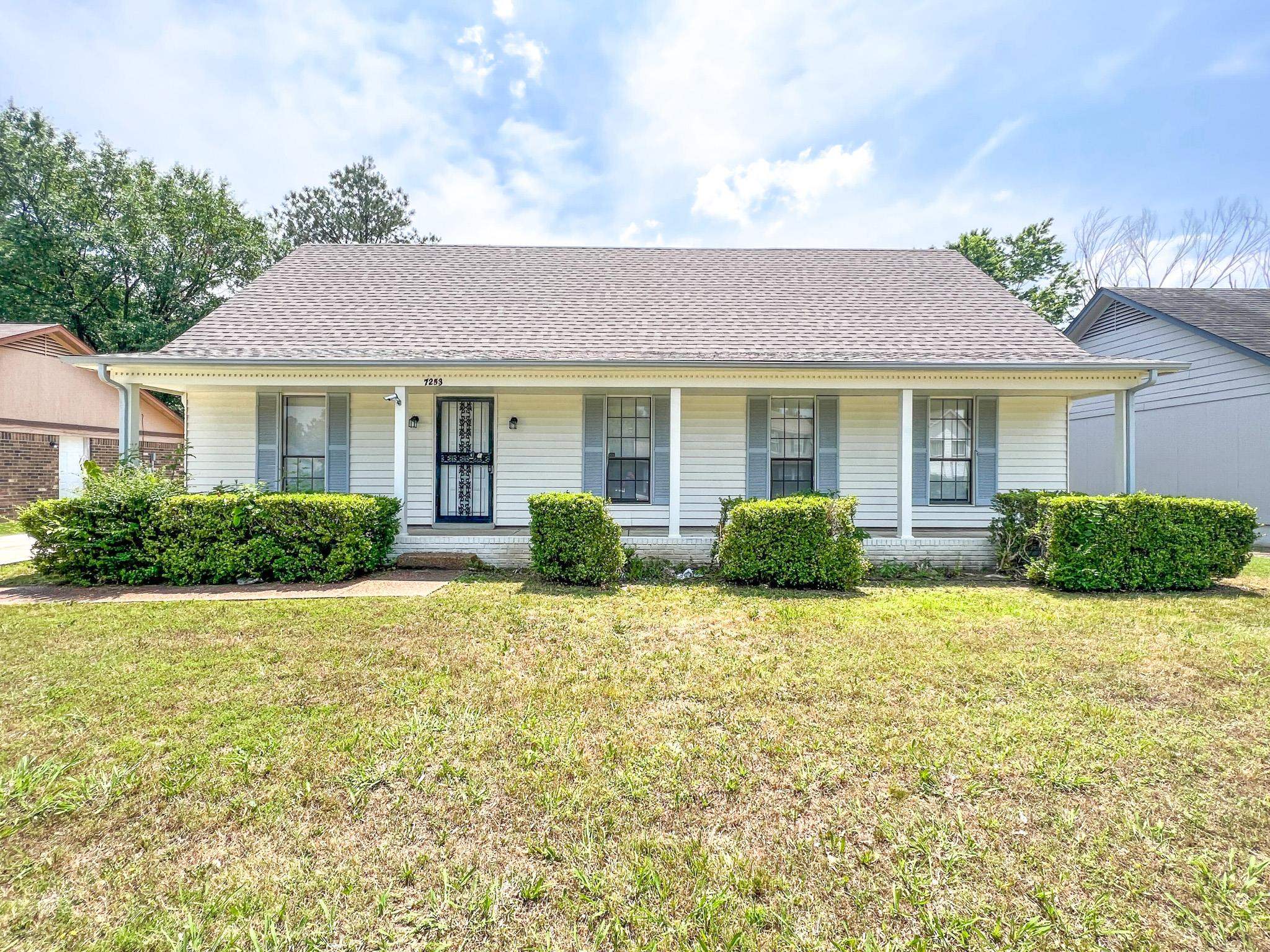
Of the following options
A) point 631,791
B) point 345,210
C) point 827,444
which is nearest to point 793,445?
point 827,444

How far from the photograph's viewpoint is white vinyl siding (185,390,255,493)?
8.50 metres

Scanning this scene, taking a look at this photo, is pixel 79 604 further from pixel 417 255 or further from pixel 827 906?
pixel 417 255

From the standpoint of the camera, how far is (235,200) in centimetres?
2230

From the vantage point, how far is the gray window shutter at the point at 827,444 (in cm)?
874

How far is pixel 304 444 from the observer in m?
8.67

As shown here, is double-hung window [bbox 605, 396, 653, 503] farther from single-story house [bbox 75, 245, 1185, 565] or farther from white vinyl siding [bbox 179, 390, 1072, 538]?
white vinyl siding [bbox 179, 390, 1072, 538]

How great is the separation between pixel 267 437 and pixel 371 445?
155cm

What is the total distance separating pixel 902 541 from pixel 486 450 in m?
6.43

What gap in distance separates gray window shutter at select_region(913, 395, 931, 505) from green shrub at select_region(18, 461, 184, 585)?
410 inches

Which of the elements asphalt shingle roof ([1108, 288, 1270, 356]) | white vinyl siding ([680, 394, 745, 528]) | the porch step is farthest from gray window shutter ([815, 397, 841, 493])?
asphalt shingle roof ([1108, 288, 1270, 356])

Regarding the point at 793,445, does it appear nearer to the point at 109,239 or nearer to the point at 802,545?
the point at 802,545

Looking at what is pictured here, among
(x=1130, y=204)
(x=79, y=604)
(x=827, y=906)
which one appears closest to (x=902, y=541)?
(x=827, y=906)

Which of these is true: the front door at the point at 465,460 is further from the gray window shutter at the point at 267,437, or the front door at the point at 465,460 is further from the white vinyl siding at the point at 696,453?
the gray window shutter at the point at 267,437

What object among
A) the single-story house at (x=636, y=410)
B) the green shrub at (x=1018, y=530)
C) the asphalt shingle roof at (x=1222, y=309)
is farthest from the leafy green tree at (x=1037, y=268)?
the green shrub at (x=1018, y=530)
